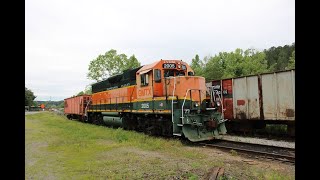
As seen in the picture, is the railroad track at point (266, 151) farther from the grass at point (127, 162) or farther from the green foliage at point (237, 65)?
the green foliage at point (237, 65)

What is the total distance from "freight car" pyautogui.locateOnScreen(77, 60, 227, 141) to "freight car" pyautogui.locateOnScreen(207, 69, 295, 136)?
1.10 m

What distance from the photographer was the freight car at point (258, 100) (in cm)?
1327

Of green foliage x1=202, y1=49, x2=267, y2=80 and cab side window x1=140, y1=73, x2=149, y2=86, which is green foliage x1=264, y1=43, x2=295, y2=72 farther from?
cab side window x1=140, y1=73, x2=149, y2=86

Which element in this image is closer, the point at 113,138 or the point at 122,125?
the point at 113,138

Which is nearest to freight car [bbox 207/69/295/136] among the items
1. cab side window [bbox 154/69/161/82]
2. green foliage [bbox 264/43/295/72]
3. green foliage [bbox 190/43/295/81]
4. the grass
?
cab side window [bbox 154/69/161/82]

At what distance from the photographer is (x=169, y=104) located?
12.7 metres

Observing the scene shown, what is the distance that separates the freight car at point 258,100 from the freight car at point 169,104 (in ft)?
3.61

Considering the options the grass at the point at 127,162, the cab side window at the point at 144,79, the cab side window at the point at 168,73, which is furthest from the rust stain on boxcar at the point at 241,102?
the cab side window at the point at 144,79

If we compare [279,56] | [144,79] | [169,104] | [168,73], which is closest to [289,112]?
[169,104]

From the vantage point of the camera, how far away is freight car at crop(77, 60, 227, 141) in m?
12.2
